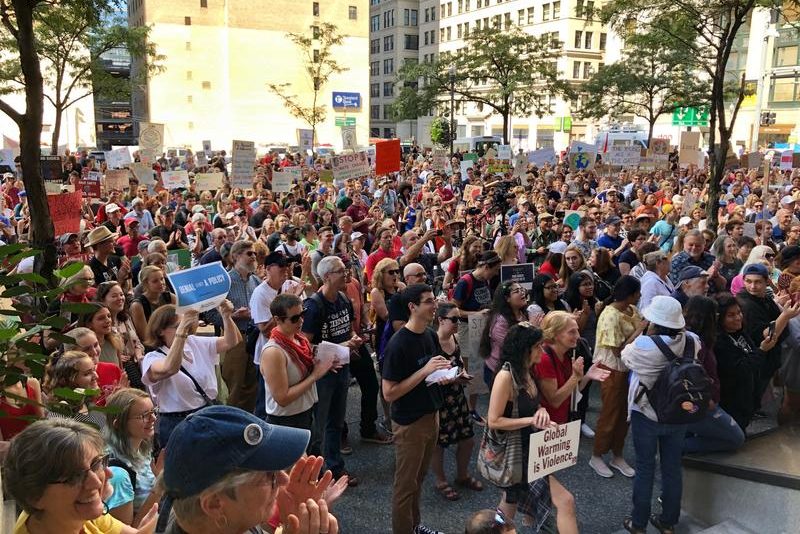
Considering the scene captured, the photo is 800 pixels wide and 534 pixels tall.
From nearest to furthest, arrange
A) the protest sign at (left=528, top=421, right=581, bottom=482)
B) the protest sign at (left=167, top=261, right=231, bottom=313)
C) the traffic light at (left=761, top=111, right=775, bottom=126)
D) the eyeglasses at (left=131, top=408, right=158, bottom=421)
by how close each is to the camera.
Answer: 1. the eyeglasses at (left=131, top=408, right=158, bottom=421)
2. the protest sign at (left=528, top=421, right=581, bottom=482)
3. the protest sign at (left=167, top=261, right=231, bottom=313)
4. the traffic light at (left=761, top=111, right=775, bottom=126)

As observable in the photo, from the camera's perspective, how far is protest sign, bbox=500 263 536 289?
7.12 metres

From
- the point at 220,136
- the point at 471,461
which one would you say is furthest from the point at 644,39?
the point at 220,136

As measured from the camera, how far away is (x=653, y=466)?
484 centimetres

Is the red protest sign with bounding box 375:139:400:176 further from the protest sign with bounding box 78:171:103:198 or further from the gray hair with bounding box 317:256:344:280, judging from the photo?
the gray hair with bounding box 317:256:344:280

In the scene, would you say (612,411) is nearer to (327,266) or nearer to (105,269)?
(327,266)

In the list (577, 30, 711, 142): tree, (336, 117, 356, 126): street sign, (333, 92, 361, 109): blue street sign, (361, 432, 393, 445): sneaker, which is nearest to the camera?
(361, 432, 393, 445): sneaker

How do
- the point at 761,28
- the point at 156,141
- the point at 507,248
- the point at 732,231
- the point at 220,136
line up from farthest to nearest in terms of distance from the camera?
the point at 220,136
the point at 761,28
the point at 156,141
the point at 732,231
the point at 507,248

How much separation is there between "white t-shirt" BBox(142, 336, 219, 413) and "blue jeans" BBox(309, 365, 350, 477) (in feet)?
A: 3.23

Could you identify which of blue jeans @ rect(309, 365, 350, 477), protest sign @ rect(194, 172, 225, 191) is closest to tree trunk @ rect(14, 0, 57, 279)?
blue jeans @ rect(309, 365, 350, 477)

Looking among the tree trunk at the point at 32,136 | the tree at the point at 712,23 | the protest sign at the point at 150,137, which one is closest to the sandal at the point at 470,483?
the tree trunk at the point at 32,136

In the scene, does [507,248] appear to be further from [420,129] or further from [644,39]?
[420,129]

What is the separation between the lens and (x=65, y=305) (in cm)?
264

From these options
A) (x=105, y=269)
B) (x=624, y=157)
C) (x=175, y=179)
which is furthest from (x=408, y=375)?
(x=624, y=157)

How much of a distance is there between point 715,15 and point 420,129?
82.0 meters
